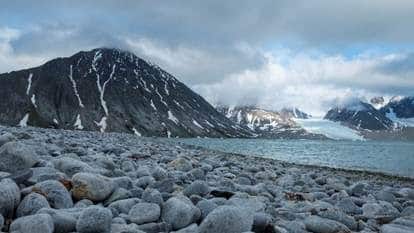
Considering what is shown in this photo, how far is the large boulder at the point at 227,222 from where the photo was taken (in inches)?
231

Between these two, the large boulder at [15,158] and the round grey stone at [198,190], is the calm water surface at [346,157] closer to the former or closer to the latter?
the round grey stone at [198,190]

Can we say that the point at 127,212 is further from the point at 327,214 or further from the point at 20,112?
the point at 20,112

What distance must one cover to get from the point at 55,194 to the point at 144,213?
4.17ft

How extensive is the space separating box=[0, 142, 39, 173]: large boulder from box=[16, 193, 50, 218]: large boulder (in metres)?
2.19

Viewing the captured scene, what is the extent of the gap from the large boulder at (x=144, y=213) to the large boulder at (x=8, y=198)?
1484 millimetres

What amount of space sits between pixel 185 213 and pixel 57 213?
1.69 m

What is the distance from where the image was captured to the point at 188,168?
1523 cm

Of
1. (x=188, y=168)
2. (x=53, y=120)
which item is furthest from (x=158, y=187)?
(x=53, y=120)

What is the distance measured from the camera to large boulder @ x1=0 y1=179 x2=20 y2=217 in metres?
6.02

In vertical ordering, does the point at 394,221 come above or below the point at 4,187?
below

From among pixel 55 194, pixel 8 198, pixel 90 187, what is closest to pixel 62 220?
pixel 8 198

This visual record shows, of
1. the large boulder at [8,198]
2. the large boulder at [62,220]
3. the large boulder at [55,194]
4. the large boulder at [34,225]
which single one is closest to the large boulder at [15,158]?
the large boulder at [55,194]

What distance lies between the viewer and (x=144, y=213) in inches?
265

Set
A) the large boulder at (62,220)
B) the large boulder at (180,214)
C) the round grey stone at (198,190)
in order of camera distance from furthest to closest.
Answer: the round grey stone at (198,190)
the large boulder at (180,214)
the large boulder at (62,220)
